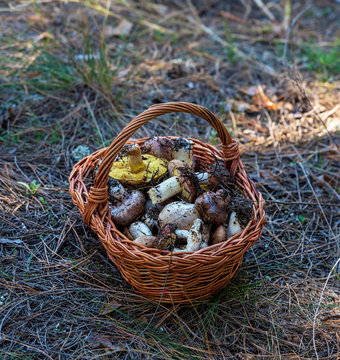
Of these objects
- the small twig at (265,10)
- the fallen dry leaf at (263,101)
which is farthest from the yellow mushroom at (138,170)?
the small twig at (265,10)

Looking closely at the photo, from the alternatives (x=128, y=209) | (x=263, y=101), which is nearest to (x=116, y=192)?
(x=128, y=209)

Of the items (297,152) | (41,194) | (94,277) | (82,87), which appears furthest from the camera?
(82,87)

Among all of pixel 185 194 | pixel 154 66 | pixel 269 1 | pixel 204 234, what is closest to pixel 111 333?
pixel 204 234

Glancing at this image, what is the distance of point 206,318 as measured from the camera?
1.83 m

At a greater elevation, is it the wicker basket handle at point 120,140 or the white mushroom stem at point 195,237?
the wicker basket handle at point 120,140

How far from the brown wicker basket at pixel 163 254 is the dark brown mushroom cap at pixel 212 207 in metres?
0.15

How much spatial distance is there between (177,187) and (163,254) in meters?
0.44

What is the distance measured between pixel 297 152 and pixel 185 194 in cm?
140

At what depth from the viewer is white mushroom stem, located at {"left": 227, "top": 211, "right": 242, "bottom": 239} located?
189cm

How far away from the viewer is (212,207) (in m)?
1.85

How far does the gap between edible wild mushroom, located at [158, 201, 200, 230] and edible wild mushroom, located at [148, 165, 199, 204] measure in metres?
0.10

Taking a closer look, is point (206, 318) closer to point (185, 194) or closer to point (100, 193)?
point (185, 194)

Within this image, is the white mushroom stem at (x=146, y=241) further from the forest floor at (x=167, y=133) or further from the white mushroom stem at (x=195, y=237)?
the forest floor at (x=167, y=133)

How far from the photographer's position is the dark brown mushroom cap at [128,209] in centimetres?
194
